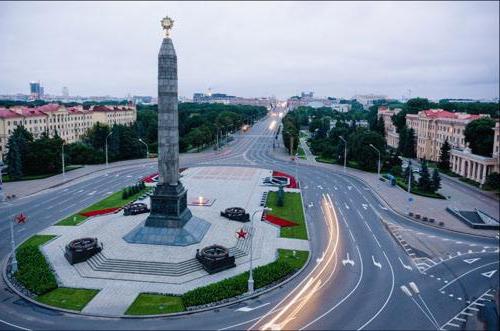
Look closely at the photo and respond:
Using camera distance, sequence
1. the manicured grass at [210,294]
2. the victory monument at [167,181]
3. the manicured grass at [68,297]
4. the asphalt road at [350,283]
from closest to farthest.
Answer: the asphalt road at [350,283] < the manicured grass at [210,294] < the manicured grass at [68,297] < the victory monument at [167,181]

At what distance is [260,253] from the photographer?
35.2m

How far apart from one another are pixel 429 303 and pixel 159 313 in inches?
717

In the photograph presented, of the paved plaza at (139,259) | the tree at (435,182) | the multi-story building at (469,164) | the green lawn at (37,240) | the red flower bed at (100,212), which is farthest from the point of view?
the multi-story building at (469,164)

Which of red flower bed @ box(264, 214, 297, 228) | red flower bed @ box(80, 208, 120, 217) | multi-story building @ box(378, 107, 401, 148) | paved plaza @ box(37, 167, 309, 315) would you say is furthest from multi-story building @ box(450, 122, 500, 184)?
red flower bed @ box(80, 208, 120, 217)

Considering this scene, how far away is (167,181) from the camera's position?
37.0 meters

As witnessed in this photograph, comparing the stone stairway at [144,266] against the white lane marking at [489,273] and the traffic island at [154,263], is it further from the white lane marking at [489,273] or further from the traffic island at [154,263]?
the white lane marking at [489,273]

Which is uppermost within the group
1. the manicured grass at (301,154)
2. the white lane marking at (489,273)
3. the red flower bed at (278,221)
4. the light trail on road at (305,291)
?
the manicured grass at (301,154)

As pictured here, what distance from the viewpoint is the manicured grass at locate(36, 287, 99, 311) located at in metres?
25.9

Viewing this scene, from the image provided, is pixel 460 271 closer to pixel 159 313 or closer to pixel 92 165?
pixel 159 313

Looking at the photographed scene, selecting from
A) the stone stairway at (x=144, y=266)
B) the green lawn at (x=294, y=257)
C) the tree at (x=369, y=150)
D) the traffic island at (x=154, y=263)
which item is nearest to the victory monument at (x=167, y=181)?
the traffic island at (x=154, y=263)

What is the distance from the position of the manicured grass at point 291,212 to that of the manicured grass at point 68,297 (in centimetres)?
1959

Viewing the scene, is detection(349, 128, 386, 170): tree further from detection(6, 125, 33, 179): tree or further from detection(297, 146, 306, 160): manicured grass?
detection(6, 125, 33, 179): tree

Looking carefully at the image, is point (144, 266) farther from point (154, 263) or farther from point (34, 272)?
point (34, 272)

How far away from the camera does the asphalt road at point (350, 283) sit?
24188 millimetres
